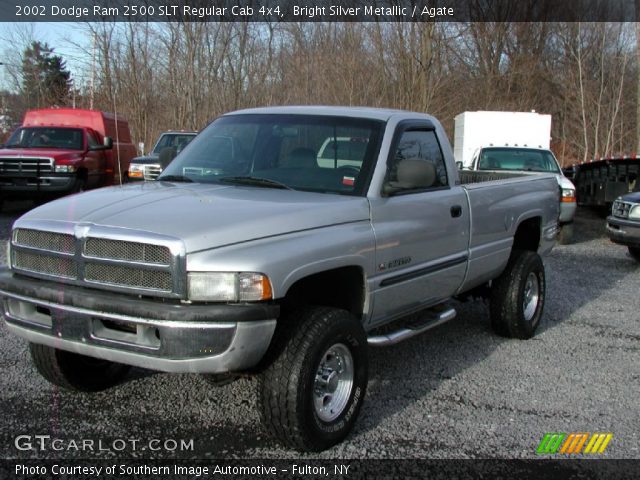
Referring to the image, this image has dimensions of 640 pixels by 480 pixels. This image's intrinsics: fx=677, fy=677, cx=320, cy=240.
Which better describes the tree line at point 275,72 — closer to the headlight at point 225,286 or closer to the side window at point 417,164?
the side window at point 417,164

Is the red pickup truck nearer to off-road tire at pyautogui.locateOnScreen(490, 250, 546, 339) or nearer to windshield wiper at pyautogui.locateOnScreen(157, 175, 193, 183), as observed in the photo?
windshield wiper at pyautogui.locateOnScreen(157, 175, 193, 183)

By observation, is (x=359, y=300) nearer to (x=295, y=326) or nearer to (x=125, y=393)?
(x=295, y=326)

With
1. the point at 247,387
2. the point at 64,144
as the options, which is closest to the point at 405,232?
the point at 247,387

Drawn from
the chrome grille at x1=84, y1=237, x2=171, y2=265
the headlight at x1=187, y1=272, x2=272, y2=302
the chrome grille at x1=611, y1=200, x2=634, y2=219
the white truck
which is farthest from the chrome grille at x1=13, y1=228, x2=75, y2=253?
the white truck

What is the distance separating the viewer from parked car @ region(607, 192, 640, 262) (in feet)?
33.2

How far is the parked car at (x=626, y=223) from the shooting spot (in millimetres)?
10117

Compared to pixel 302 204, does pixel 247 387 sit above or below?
below

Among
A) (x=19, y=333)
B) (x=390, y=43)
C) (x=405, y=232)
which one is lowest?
(x=19, y=333)

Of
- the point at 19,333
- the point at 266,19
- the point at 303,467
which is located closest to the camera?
the point at 303,467

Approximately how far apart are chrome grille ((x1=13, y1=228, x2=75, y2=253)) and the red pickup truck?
1045cm

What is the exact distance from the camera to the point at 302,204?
3.87 m

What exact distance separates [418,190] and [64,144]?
12001 millimetres

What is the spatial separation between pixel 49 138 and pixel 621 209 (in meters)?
11.7

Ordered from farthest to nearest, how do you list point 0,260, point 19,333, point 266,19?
point 266,19, point 0,260, point 19,333
